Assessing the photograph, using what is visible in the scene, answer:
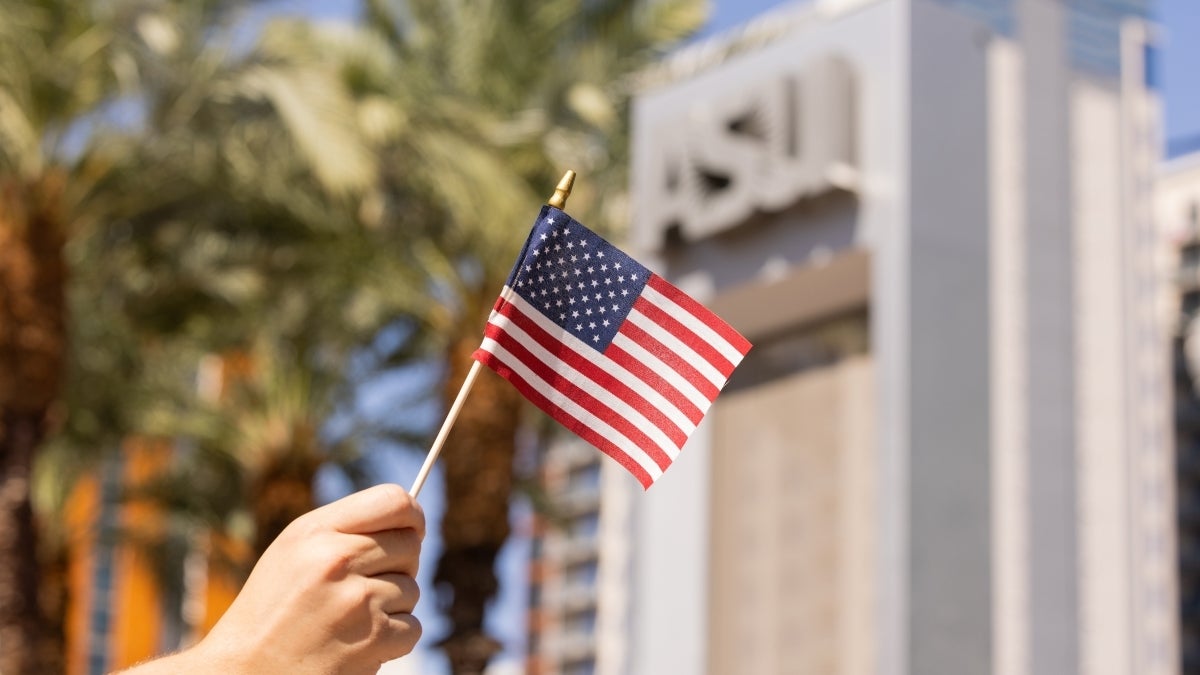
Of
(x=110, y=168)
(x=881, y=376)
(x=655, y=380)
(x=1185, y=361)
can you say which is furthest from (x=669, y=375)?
(x=1185, y=361)

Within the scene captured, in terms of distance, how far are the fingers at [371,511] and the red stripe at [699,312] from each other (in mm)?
939

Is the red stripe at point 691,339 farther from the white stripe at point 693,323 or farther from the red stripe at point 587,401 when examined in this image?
the red stripe at point 587,401

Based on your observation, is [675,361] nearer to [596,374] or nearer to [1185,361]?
[596,374]

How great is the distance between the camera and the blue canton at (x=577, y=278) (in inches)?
122

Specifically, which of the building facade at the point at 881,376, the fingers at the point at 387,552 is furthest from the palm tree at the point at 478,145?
the fingers at the point at 387,552

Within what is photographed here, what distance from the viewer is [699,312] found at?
3.29m

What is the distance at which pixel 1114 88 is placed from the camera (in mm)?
25672

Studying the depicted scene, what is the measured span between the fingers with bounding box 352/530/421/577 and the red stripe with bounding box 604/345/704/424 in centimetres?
85

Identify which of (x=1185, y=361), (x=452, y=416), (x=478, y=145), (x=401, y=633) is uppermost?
(x=1185, y=361)

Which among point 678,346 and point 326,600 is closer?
point 326,600

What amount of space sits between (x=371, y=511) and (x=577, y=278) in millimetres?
867

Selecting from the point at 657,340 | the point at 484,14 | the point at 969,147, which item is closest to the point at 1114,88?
the point at 969,147

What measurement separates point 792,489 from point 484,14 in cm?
523

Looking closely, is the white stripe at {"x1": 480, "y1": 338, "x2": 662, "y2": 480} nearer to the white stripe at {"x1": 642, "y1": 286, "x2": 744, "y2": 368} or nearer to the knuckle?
the white stripe at {"x1": 642, "y1": 286, "x2": 744, "y2": 368}
